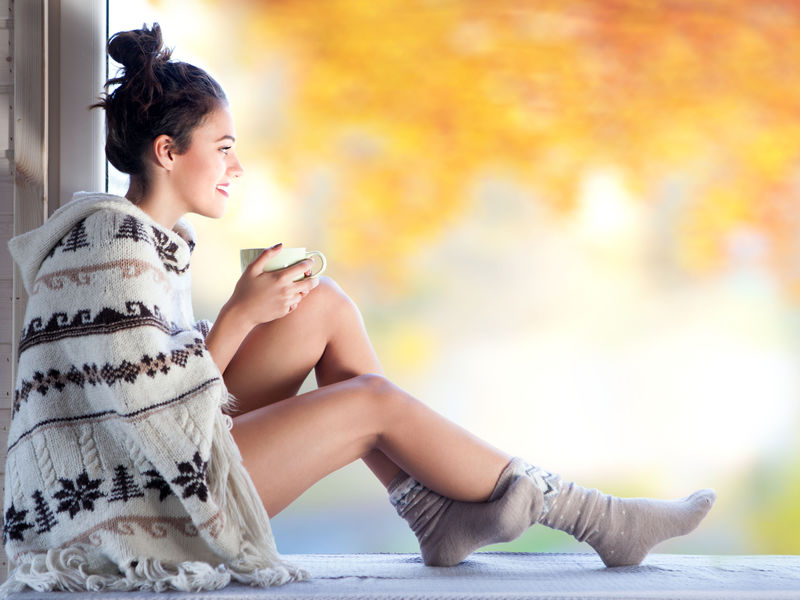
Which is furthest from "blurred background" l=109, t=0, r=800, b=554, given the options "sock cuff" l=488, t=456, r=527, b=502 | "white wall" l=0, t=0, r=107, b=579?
"sock cuff" l=488, t=456, r=527, b=502

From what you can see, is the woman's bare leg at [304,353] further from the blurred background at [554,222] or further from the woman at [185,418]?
the blurred background at [554,222]

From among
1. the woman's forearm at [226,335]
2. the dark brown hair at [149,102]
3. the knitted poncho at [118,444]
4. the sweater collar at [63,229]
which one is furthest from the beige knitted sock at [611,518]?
the dark brown hair at [149,102]

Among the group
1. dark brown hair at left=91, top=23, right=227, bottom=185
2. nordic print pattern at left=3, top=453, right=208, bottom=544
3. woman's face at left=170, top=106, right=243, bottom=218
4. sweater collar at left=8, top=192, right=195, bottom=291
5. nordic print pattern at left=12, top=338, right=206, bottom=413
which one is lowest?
nordic print pattern at left=3, top=453, right=208, bottom=544

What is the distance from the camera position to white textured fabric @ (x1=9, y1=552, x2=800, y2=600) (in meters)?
0.99

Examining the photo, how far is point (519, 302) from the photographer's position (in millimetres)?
1804

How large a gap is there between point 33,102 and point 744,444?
168 cm

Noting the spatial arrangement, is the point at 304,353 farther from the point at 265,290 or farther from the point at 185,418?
the point at 185,418

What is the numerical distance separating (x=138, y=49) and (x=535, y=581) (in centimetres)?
105

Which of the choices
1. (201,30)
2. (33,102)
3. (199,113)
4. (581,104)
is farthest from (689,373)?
(33,102)

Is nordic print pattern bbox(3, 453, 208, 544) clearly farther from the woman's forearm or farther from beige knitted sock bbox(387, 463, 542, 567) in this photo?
beige knitted sock bbox(387, 463, 542, 567)

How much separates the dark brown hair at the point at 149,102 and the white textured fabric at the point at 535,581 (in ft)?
2.29

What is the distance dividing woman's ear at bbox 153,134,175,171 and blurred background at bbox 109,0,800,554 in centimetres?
46

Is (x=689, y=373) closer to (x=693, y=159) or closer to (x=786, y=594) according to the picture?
(x=693, y=159)

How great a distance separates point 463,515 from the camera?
1.21m
